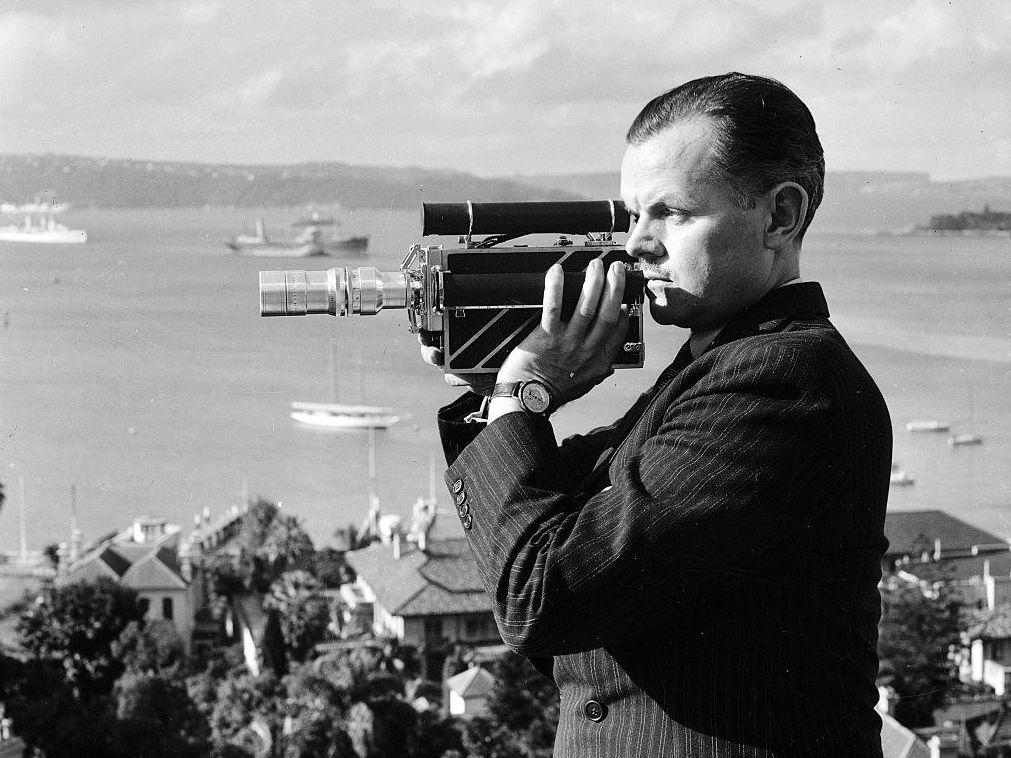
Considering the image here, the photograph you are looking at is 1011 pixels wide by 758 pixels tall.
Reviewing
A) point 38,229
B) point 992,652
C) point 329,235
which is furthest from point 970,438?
point 38,229

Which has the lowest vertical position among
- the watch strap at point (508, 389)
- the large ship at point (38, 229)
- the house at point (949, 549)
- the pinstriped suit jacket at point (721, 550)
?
the pinstriped suit jacket at point (721, 550)

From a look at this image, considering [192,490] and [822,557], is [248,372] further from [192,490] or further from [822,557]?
[822,557]

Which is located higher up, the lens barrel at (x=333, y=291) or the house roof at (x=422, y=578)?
the house roof at (x=422, y=578)

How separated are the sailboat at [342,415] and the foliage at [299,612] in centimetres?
271

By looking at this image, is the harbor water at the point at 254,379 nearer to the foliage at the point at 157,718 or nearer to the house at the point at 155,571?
the house at the point at 155,571

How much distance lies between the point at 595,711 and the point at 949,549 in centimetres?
2759

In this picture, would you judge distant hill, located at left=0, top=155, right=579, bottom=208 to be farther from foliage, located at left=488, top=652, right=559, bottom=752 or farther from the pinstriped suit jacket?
the pinstriped suit jacket

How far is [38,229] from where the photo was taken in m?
13.6

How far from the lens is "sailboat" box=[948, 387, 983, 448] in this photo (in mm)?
21828

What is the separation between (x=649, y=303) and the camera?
1039 millimetres

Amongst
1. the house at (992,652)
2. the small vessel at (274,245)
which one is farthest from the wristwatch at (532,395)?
the house at (992,652)

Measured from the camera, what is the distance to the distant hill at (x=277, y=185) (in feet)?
40.9

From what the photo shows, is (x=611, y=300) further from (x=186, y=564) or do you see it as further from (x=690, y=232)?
(x=186, y=564)

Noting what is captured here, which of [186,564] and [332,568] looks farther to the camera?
[332,568]
